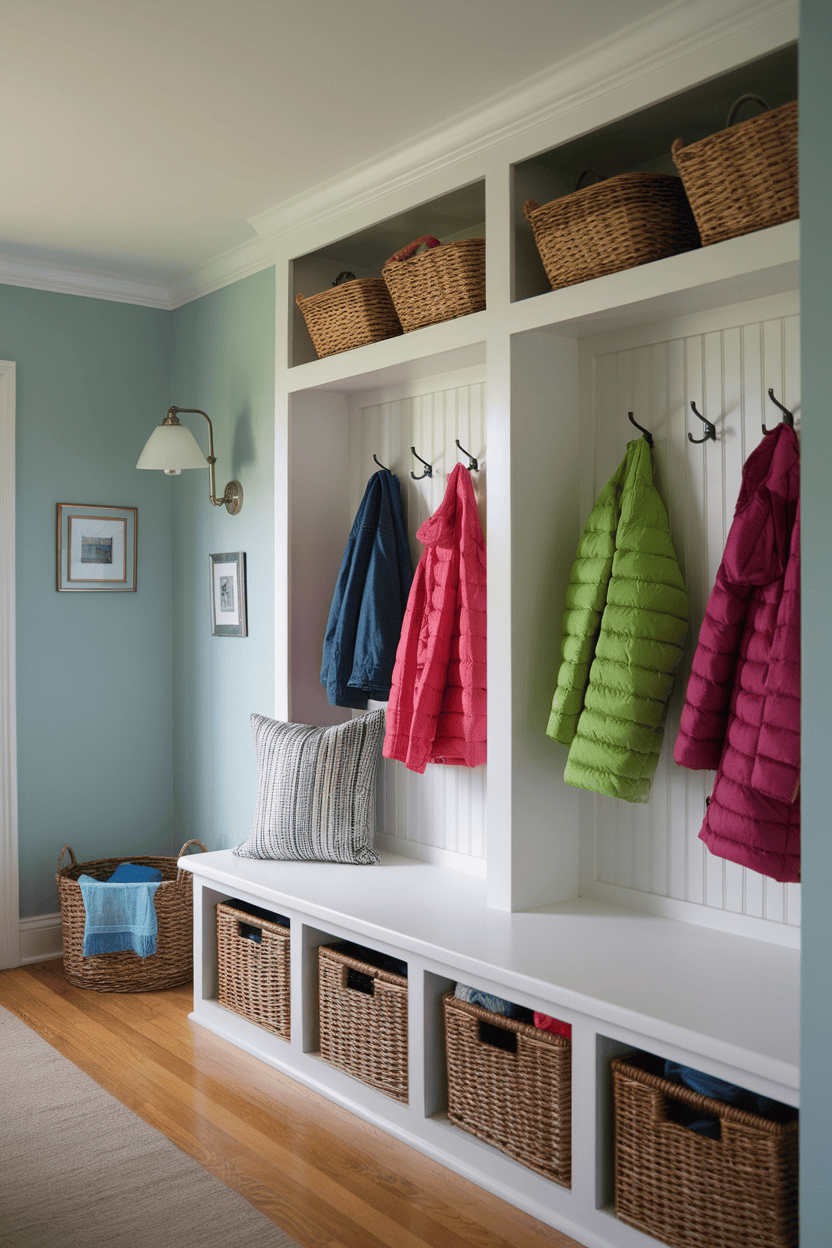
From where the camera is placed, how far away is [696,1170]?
1963 millimetres

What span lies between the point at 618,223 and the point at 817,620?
1159mm

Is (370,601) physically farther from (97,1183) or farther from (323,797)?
(97,1183)

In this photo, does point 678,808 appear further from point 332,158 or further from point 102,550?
point 102,550

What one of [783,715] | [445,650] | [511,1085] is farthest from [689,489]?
[511,1085]

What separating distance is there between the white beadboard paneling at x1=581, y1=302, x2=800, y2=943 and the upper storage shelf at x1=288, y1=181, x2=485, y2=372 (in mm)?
693

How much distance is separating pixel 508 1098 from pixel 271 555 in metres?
2.03

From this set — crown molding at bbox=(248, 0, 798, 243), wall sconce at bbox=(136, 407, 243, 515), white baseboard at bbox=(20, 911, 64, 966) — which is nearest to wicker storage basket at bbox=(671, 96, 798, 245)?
crown molding at bbox=(248, 0, 798, 243)

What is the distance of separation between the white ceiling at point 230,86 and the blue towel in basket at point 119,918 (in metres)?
2.24

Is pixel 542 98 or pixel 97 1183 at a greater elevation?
pixel 542 98

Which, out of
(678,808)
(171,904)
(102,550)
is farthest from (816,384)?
(102,550)

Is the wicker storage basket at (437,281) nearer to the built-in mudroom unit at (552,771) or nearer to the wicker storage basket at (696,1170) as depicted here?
the built-in mudroom unit at (552,771)

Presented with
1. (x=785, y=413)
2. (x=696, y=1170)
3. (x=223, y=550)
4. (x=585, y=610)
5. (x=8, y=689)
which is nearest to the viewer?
(x=696, y=1170)

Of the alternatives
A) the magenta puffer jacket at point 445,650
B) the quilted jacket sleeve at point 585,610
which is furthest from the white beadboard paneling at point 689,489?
the magenta puffer jacket at point 445,650

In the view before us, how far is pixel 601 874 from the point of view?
2.78m
